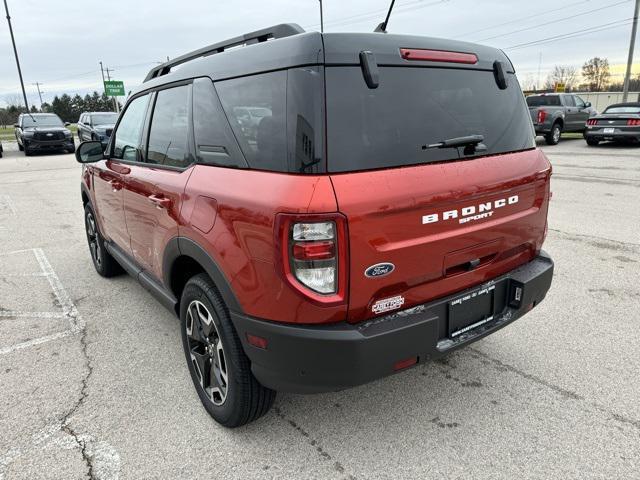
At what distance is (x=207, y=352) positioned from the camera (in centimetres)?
269

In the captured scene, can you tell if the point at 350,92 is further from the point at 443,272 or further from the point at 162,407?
the point at 162,407

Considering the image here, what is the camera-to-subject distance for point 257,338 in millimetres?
2137

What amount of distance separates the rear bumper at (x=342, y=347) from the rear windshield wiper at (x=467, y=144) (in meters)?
0.73

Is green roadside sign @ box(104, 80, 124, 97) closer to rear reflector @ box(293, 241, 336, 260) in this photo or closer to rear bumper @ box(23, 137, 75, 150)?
rear bumper @ box(23, 137, 75, 150)

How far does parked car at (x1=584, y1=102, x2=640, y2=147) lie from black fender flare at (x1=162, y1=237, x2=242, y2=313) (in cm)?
1758

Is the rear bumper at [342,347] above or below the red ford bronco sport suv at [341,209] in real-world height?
below

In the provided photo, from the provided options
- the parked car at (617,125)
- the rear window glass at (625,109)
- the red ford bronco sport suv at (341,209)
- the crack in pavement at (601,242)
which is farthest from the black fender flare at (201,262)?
the rear window glass at (625,109)

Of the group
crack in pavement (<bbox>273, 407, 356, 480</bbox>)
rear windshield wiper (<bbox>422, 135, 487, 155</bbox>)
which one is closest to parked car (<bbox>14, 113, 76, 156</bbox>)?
crack in pavement (<bbox>273, 407, 356, 480</bbox>)

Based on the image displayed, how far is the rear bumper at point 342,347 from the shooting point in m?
1.98

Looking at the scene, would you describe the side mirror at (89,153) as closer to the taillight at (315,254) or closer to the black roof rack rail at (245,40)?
the black roof rack rail at (245,40)

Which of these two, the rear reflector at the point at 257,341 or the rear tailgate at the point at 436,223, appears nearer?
the rear tailgate at the point at 436,223

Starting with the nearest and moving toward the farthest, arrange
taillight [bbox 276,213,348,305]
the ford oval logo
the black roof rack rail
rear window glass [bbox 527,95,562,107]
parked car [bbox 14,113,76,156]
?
taillight [bbox 276,213,348,305] → the ford oval logo → the black roof rack rail → rear window glass [bbox 527,95,562,107] → parked car [bbox 14,113,76,156]

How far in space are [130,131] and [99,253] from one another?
1809 mm

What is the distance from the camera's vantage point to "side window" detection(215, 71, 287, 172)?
2.06 m
